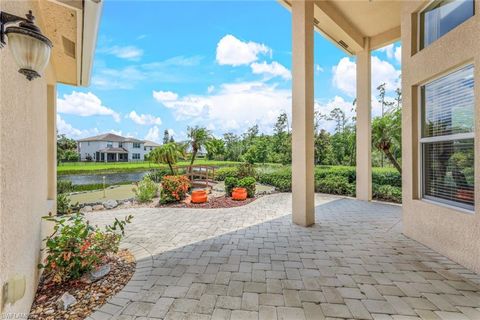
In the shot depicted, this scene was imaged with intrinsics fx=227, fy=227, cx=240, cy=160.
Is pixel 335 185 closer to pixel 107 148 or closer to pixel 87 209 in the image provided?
pixel 87 209

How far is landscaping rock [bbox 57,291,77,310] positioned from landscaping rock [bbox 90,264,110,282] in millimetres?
381

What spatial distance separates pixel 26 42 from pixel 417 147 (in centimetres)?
578

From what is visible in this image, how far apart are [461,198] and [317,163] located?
483 inches

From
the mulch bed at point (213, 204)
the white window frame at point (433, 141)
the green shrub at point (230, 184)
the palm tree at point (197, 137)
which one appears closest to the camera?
the white window frame at point (433, 141)

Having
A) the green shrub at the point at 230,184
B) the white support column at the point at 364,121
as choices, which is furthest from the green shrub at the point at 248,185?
the white support column at the point at 364,121

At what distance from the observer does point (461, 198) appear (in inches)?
142

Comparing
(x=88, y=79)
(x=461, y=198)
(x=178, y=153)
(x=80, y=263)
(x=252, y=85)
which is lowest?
(x=80, y=263)

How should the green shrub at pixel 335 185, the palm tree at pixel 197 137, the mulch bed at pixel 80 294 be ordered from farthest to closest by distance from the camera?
the palm tree at pixel 197 137 < the green shrub at pixel 335 185 < the mulch bed at pixel 80 294

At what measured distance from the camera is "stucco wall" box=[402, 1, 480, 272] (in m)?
3.18

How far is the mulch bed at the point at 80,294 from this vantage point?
7.77 ft

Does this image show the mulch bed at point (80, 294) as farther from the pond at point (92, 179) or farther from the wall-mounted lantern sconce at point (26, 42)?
the pond at point (92, 179)

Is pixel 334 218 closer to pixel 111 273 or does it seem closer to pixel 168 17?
pixel 111 273

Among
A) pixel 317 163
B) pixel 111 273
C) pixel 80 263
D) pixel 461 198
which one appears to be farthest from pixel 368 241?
pixel 317 163

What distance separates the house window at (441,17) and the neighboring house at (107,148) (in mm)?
46026
